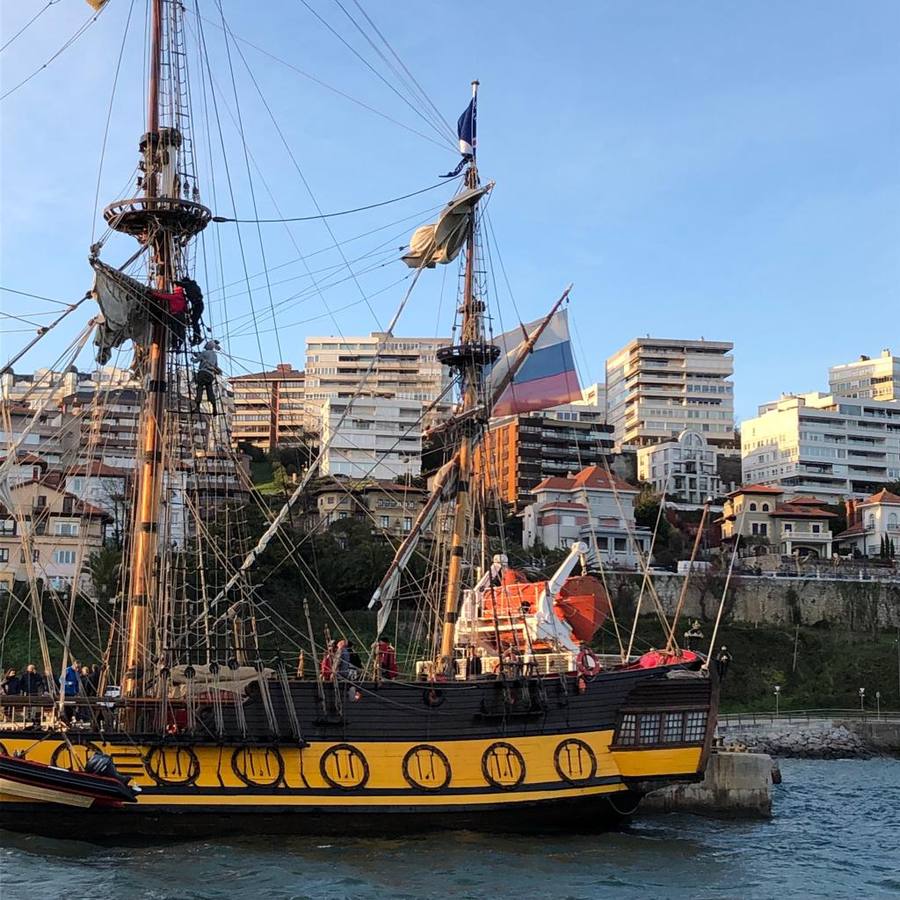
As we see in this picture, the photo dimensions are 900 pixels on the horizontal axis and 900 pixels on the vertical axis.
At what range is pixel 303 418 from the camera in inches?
4978

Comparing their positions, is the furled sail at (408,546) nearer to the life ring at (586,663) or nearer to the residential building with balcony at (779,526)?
the life ring at (586,663)

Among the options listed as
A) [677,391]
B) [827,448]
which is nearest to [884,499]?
[827,448]

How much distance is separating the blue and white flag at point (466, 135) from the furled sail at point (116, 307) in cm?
1333

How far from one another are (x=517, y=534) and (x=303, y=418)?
129 feet

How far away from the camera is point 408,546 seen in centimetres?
3941

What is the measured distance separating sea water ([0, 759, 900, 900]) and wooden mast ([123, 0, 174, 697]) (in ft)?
18.8

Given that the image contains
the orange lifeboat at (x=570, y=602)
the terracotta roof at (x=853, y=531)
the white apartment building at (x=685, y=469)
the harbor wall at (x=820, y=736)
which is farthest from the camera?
the white apartment building at (x=685, y=469)

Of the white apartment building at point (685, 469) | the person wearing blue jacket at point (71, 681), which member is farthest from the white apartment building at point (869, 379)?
the person wearing blue jacket at point (71, 681)

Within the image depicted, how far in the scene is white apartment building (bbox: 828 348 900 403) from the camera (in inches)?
5876

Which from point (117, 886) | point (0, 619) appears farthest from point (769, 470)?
point (117, 886)

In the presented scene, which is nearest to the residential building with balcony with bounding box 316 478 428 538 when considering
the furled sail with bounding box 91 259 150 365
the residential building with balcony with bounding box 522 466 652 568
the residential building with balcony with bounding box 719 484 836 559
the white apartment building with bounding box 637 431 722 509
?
the residential building with balcony with bounding box 522 466 652 568

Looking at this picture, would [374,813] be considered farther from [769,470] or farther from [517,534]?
[769,470]

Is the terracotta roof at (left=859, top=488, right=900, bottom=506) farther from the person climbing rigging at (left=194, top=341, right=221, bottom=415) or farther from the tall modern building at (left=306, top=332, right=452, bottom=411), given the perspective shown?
the person climbing rigging at (left=194, top=341, right=221, bottom=415)

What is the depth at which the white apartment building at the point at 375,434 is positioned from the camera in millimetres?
100438
